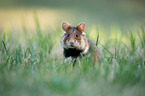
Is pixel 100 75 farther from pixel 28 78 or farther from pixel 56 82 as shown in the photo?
pixel 28 78

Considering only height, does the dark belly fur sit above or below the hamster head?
below

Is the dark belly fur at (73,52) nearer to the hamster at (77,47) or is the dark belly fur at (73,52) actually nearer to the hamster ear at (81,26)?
the hamster at (77,47)

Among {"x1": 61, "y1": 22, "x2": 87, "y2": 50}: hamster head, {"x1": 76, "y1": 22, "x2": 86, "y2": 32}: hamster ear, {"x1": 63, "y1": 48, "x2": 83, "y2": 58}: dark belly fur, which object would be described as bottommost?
{"x1": 63, "y1": 48, "x2": 83, "y2": 58}: dark belly fur

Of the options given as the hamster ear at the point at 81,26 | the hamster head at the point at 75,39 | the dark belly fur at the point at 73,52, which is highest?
the hamster ear at the point at 81,26

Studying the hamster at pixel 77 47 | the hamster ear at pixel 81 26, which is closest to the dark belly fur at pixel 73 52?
the hamster at pixel 77 47

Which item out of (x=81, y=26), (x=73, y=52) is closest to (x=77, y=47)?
(x=73, y=52)

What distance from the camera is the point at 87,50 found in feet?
11.6

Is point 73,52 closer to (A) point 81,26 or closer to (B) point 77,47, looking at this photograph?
(B) point 77,47

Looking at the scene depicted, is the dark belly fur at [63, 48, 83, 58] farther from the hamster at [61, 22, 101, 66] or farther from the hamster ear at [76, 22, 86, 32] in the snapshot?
the hamster ear at [76, 22, 86, 32]

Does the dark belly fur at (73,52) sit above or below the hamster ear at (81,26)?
below

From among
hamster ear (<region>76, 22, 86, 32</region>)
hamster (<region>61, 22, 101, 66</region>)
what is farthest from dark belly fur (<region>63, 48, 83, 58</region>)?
hamster ear (<region>76, 22, 86, 32</region>)

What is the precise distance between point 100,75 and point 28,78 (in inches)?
37.3

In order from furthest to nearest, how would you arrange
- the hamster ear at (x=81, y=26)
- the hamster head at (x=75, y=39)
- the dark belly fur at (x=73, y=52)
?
the hamster ear at (x=81, y=26), the dark belly fur at (x=73, y=52), the hamster head at (x=75, y=39)

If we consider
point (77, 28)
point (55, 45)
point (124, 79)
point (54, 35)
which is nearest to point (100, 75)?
point (124, 79)
